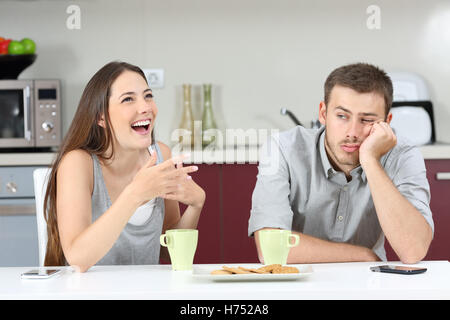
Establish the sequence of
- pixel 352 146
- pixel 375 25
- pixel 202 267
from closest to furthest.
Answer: pixel 202 267 < pixel 352 146 < pixel 375 25

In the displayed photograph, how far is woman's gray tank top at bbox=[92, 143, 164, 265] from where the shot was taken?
1.60m

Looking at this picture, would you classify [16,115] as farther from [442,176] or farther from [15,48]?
[442,176]

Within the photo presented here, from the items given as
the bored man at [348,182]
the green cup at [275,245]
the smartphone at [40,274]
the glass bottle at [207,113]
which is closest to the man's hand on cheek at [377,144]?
the bored man at [348,182]

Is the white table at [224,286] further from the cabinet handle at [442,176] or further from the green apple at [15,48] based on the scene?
the green apple at [15,48]

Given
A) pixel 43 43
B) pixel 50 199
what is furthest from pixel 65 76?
pixel 50 199

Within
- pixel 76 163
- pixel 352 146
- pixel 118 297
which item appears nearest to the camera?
pixel 118 297

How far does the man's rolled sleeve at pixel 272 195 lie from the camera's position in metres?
1.65

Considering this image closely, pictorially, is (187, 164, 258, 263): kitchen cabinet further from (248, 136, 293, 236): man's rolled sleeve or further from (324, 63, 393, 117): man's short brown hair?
(324, 63, 393, 117): man's short brown hair

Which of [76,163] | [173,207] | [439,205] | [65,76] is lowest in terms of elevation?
[439,205]

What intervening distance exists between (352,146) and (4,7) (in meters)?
2.37

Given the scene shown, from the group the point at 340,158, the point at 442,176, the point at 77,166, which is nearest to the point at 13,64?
the point at 77,166

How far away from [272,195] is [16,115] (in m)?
1.79

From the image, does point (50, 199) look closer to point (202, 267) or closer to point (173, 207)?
point (173, 207)

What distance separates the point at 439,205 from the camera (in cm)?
281
